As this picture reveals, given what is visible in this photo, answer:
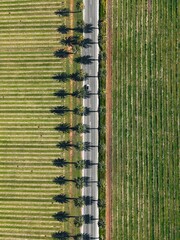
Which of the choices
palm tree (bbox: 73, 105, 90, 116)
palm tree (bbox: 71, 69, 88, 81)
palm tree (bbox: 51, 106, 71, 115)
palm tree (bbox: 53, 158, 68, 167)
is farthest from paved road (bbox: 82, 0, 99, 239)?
palm tree (bbox: 53, 158, 68, 167)

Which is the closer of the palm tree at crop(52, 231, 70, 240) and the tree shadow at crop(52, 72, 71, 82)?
the palm tree at crop(52, 231, 70, 240)

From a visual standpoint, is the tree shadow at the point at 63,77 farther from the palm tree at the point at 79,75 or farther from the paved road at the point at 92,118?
the paved road at the point at 92,118

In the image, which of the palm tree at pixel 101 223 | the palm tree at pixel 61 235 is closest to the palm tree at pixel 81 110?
the palm tree at pixel 101 223

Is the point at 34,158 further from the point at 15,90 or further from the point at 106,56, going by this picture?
the point at 106,56

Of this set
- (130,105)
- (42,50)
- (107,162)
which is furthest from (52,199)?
(42,50)

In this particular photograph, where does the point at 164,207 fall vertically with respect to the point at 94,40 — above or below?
below

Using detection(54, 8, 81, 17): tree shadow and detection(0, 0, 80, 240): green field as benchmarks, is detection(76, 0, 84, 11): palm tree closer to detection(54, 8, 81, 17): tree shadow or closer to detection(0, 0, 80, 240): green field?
detection(54, 8, 81, 17): tree shadow
